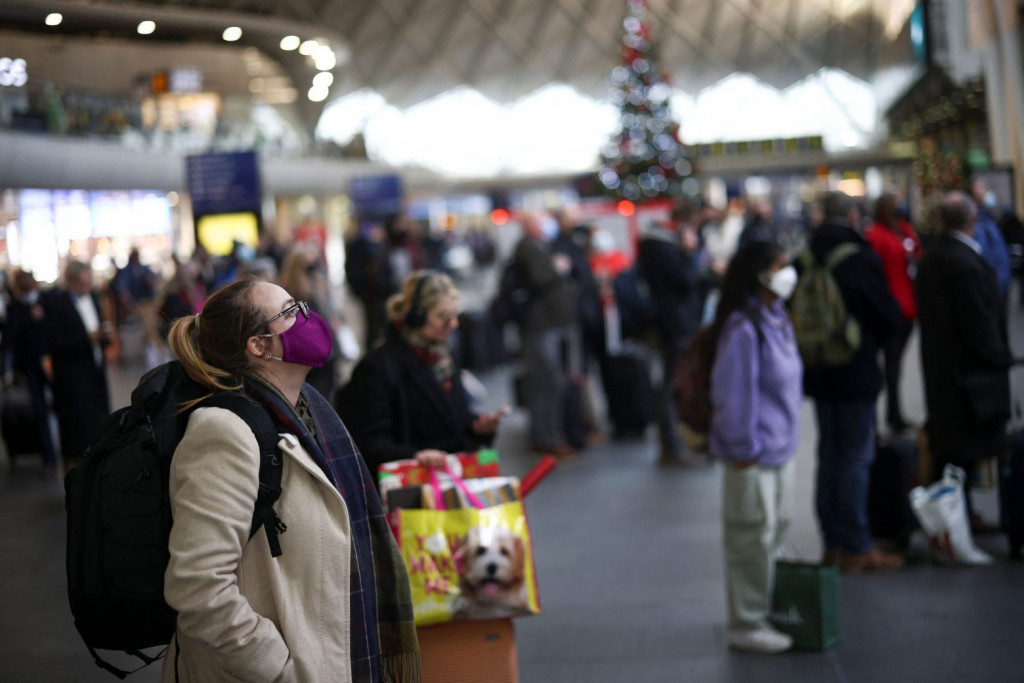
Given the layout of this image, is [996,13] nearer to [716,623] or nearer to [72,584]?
[716,623]

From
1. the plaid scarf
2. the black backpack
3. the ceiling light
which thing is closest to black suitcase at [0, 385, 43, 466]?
the plaid scarf

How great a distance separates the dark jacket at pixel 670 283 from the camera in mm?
9695

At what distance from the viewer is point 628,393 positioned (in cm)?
1104

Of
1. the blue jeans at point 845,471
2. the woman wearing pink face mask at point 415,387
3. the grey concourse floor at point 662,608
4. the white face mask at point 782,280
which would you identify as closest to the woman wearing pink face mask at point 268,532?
the woman wearing pink face mask at point 415,387

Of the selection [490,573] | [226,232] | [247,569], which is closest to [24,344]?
[226,232]

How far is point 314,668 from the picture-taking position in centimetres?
274

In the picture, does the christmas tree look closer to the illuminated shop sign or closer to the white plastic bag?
the white plastic bag

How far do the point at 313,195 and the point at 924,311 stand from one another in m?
43.3

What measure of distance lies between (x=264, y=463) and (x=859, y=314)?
13.7 feet

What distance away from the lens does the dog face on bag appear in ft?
12.0

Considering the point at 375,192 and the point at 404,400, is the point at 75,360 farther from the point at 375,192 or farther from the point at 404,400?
the point at 375,192

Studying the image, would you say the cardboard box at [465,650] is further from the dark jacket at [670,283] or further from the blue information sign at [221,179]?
the blue information sign at [221,179]

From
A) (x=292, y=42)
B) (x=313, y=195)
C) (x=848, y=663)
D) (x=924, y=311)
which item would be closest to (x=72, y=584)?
(x=848, y=663)

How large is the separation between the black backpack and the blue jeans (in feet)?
13.3
